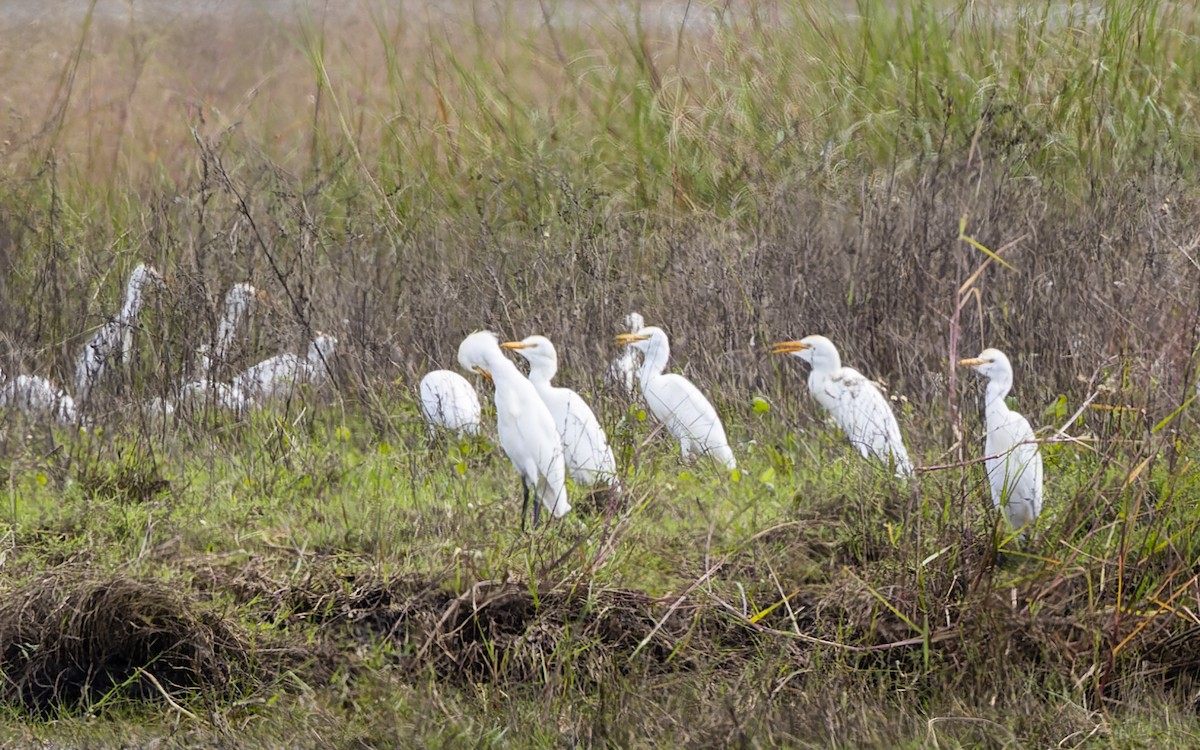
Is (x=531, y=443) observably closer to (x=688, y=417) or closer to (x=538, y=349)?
(x=538, y=349)

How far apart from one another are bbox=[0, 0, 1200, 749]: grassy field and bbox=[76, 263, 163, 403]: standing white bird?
0.10 m

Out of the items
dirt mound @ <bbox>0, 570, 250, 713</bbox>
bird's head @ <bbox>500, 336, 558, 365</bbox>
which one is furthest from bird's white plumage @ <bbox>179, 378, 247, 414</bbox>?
dirt mound @ <bbox>0, 570, 250, 713</bbox>

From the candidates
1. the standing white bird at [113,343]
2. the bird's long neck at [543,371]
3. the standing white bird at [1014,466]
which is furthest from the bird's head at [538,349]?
the standing white bird at [113,343]

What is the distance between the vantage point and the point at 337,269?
5.79 metres

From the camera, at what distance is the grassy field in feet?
10.1

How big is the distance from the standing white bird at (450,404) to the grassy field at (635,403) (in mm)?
101

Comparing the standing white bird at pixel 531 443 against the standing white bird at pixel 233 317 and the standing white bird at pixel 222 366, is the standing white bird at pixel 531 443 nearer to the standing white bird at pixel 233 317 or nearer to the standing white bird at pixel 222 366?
the standing white bird at pixel 222 366

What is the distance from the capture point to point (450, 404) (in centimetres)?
460

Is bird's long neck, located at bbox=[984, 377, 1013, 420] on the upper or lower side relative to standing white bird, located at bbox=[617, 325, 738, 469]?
upper

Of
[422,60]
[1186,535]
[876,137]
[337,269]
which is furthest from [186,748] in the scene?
[422,60]

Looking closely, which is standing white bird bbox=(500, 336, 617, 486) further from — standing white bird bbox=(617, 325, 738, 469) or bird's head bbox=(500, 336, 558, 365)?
standing white bird bbox=(617, 325, 738, 469)

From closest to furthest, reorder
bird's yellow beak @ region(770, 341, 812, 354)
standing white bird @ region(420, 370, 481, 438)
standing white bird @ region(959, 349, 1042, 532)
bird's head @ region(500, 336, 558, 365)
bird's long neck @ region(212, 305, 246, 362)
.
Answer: standing white bird @ region(959, 349, 1042, 532) < bird's head @ region(500, 336, 558, 365) < standing white bird @ region(420, 370, 481, 438) < bird's yellow beak @ region(770, 341, 812, 354) < bird's long neck @ region(212, 305, 246, 362)

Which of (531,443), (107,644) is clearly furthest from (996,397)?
(107,644)

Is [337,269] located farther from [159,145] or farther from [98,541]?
[159,145]
